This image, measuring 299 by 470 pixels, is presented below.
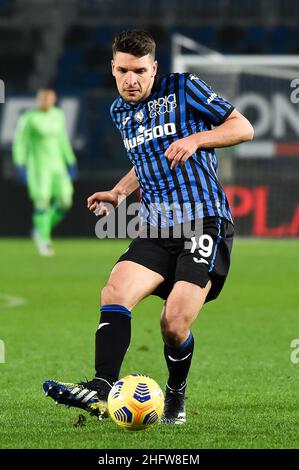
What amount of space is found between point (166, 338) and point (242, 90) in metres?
15.0

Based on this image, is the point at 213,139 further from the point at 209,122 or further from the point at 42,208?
the point at 42,208

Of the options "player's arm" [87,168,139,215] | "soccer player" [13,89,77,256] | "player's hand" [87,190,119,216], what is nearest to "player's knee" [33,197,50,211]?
"soccer player" [13,89,77,256]

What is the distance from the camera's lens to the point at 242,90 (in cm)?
1972

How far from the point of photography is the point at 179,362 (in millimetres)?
5230

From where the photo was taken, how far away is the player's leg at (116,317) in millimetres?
4934

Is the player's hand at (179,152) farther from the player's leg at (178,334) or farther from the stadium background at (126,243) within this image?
the stadium background at (126,243)

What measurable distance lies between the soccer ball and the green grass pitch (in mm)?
66

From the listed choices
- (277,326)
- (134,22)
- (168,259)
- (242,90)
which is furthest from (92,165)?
(168,259)

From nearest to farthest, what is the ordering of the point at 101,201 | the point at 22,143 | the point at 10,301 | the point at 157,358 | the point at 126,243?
the point at 101,201 → the point at 157,358 → the point at 10,301 → the point at 22,143 → the point at 126,243

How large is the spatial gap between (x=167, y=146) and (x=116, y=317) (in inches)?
34.5

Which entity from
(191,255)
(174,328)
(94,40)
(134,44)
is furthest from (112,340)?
(94,40)

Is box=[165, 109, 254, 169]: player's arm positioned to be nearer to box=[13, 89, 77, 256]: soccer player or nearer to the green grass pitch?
the green grass pitch

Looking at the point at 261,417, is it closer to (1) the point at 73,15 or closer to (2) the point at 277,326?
(2) the point at 277,326

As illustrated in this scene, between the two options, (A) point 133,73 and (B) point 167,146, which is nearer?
(A) point 133,73
